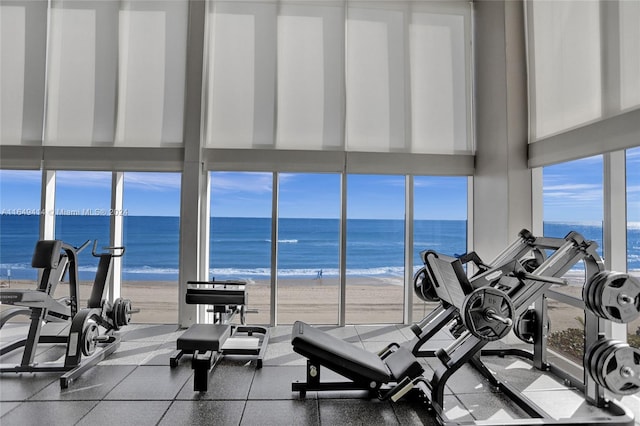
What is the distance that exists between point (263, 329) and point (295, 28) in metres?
3.95

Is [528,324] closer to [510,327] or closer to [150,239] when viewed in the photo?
[510,327]

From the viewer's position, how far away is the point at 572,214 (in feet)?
13.6

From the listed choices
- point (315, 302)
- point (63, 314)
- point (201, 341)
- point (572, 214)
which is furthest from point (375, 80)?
point (315, 302)

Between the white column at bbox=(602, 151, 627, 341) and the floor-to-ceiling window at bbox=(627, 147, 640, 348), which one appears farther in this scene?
the white column at bbox=(602, 151, 627, 341)

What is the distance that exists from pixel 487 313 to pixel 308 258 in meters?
7.77

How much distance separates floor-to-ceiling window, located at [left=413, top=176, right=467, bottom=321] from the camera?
531 cm

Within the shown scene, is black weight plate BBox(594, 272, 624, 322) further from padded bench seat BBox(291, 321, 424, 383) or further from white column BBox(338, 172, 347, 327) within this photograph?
white column BBox(338, 172, 347, 327)

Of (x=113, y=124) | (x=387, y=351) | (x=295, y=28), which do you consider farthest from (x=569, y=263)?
(x=113, y=124)

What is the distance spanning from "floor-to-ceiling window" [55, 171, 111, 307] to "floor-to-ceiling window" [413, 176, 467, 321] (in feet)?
14.0

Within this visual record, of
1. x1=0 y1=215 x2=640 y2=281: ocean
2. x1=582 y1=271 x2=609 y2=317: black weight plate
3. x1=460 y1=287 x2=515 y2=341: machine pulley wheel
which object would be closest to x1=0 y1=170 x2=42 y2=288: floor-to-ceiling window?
x1=0 y1=215 x2=640 y2=281: ocean

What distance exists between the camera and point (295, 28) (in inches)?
201

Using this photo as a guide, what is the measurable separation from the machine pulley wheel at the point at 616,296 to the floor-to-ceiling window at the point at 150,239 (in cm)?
468

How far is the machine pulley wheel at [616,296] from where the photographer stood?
2.50m

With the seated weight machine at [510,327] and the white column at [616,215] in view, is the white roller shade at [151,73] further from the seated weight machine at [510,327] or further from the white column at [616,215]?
the white column at [616,215]
